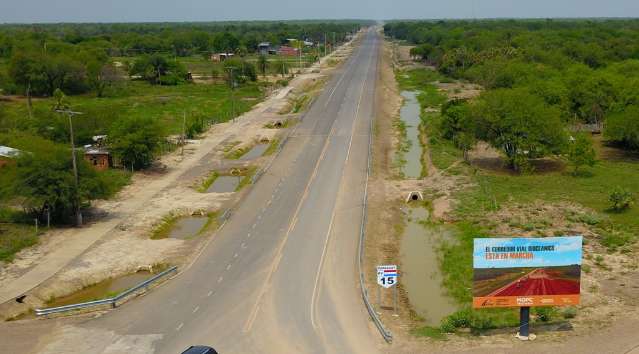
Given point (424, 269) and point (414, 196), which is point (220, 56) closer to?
point (414, 196)

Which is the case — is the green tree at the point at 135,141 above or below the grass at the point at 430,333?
above

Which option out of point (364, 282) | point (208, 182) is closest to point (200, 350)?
point (364, 282)

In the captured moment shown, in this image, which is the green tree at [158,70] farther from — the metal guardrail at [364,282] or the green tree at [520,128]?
the green tree at [520,128]

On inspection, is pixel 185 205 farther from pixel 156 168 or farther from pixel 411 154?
pixel 411 154

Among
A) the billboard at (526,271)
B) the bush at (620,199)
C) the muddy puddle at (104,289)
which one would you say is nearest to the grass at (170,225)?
the muddy puddle at (104,289)

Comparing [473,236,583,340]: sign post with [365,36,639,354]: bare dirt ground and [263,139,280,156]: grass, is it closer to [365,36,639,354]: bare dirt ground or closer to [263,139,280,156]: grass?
[365,36,639,354]: bare dirt ground
